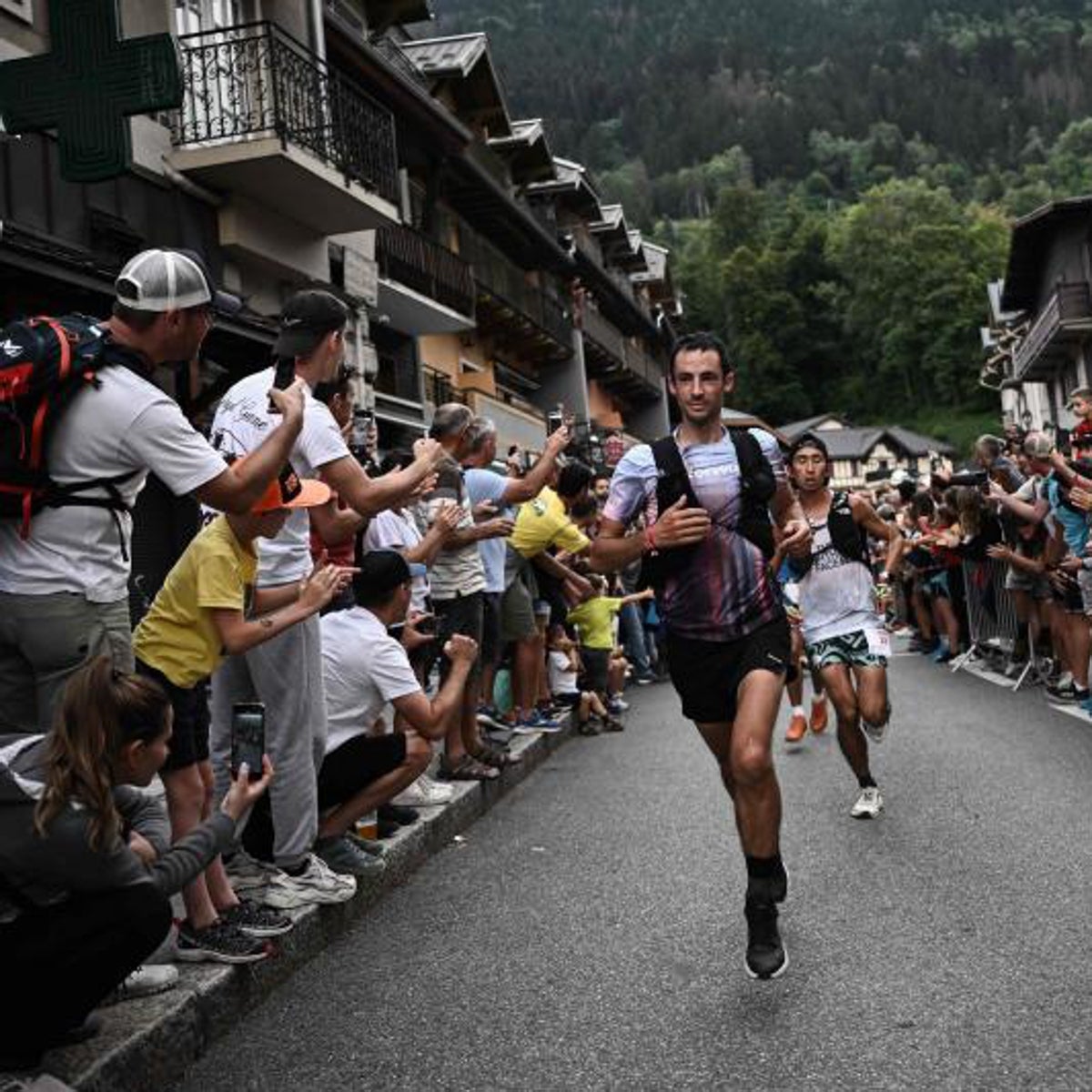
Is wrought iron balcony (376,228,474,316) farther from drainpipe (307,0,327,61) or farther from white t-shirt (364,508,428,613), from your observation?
white t-shirt (364,508,428,613)

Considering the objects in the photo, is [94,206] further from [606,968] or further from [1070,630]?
[606,968]

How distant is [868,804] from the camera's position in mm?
6969

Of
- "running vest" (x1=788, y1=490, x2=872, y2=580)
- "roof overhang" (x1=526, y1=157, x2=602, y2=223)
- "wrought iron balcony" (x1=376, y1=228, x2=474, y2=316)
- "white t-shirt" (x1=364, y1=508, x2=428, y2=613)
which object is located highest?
"roof overhang" (x1=526, y1=157, x2=602, y2=223)

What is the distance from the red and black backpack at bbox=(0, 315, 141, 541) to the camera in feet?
12.0

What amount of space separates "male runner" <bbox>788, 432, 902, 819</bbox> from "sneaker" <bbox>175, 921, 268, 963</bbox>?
3.82 metres

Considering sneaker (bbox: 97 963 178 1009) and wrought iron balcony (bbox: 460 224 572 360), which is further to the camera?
wrought iron balcony (bbox: 460 224 572 360)

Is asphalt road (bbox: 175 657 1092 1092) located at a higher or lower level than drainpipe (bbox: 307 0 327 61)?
lower

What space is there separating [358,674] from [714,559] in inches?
69.5

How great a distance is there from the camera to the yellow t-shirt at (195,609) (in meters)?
4.45

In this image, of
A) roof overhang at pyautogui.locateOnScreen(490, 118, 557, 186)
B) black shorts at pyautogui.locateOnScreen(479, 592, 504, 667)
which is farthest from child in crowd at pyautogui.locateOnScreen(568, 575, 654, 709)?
roof overhang at pyautogui.locateOnScreen(490, 118, 557, 186)

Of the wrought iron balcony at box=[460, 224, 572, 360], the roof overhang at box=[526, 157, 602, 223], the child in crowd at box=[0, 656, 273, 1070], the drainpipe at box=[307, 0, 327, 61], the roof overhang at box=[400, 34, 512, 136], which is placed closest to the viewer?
the child in crowd at box=[0, 656, 273, 1070]

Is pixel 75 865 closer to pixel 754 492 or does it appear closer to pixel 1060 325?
pixel 754 492

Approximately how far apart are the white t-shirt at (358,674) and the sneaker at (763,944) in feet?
6.30

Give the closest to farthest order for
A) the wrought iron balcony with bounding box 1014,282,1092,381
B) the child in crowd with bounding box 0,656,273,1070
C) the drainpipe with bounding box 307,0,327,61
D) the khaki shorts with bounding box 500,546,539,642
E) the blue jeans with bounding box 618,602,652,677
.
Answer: the child in crowd with bounding box 0,656,273,1070 → the khaki shorts with bounding box 500,546,539,642 → the blue jeans with bounding box 618,602,652,677 → the drainpipe with bounding box 307,0,327,61 → the wrought iron balcony with bounding box 1014,282,1092,381
